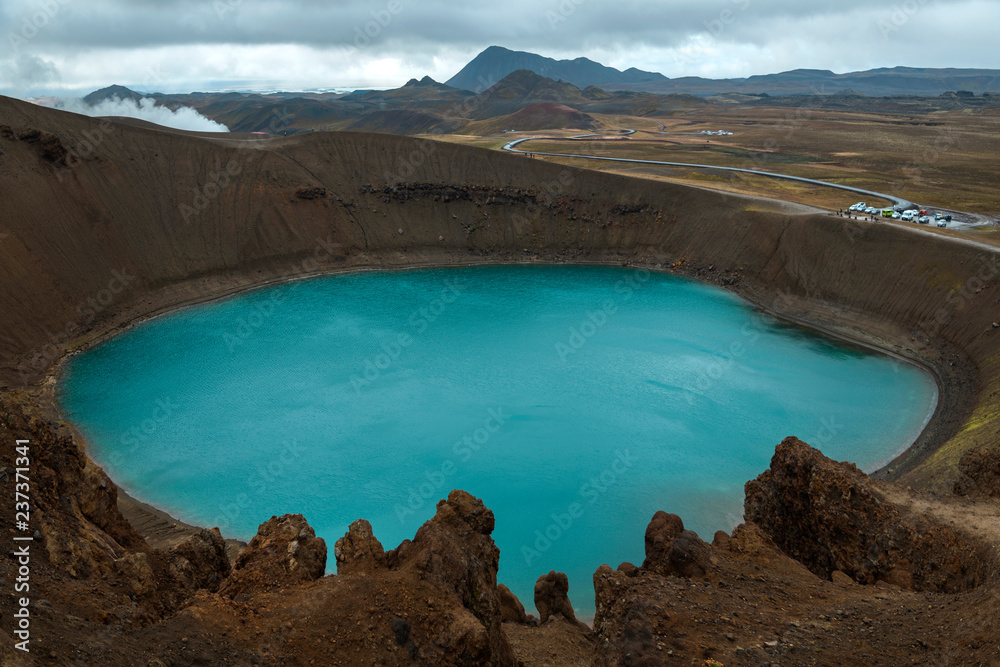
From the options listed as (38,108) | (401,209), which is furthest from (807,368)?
(38,108)

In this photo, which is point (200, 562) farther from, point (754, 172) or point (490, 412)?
point (754, 172)

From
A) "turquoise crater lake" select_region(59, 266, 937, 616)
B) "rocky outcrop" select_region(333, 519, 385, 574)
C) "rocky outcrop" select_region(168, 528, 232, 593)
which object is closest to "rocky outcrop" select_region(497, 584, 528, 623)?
"turquoise crater lake" select_region(59, 266, 937, 616)

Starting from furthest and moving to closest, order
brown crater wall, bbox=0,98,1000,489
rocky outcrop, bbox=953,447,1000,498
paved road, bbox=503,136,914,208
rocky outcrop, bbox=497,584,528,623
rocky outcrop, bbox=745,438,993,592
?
paved road, bbox=503,136,914,208
brown crater wall, bbox=0,98,1000,489
rocky outcrop, bbox=953,447,1000,498
rocky outcrop, bbox=497,584,528,623
rocky outcrop, bbox=745,438,993,592

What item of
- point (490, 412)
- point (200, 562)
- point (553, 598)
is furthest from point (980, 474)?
point (200, 562)

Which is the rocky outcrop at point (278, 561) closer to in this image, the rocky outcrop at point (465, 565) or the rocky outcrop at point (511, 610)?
the rocky outcrop at point (465, 565)

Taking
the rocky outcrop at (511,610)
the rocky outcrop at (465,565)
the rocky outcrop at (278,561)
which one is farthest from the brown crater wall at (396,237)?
the rocky outcrop at (278,561)

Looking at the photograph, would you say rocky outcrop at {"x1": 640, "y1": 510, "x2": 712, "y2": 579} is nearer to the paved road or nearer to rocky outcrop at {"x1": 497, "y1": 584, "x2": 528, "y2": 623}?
rocky outcrop at {"x1": 497, "y1": 584, "x2": 528, "y2": 623}

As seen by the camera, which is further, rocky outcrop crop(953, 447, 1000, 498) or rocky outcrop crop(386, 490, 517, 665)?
rocky outcrop crop(953, 447, 1000, 498)
